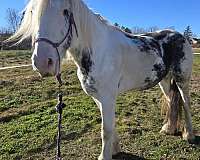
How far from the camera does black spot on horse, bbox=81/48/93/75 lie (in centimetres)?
404

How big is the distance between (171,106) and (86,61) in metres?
2.07

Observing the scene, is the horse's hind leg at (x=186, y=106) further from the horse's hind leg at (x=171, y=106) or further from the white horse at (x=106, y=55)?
the horse's hind leg at (x=171, y=106)

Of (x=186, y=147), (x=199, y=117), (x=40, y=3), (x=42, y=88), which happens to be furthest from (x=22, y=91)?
(x=40, y=3)

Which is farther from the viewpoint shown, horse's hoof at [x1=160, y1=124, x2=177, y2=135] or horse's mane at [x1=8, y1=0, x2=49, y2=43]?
horse's hoof at [x1=160, y1=124, x2=177, y2=135]

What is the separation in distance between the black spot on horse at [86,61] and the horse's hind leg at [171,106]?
1.93m

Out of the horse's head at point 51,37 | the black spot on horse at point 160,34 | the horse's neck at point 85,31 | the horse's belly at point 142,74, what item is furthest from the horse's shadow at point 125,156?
the horse's head at point 51,37

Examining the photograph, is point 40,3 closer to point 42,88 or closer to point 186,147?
point 186,147

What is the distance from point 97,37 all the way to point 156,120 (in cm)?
284

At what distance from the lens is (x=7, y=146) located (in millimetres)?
5410

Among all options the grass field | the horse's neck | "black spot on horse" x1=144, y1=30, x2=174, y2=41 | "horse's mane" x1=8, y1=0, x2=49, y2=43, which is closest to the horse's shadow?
the grass field

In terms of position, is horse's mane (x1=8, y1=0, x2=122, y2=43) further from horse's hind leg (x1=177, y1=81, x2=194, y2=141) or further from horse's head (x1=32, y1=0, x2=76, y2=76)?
horse's hind leg (x1=177, y1=81, x2=194, y2=141)

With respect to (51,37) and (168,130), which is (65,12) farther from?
(168,130)

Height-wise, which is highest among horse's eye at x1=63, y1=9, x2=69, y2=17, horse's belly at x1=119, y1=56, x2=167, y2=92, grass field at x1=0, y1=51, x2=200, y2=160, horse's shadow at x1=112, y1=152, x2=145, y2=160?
horse's eye at x1=63, y1=9, x2=69, y2=17

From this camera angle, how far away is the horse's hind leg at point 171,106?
554cm
